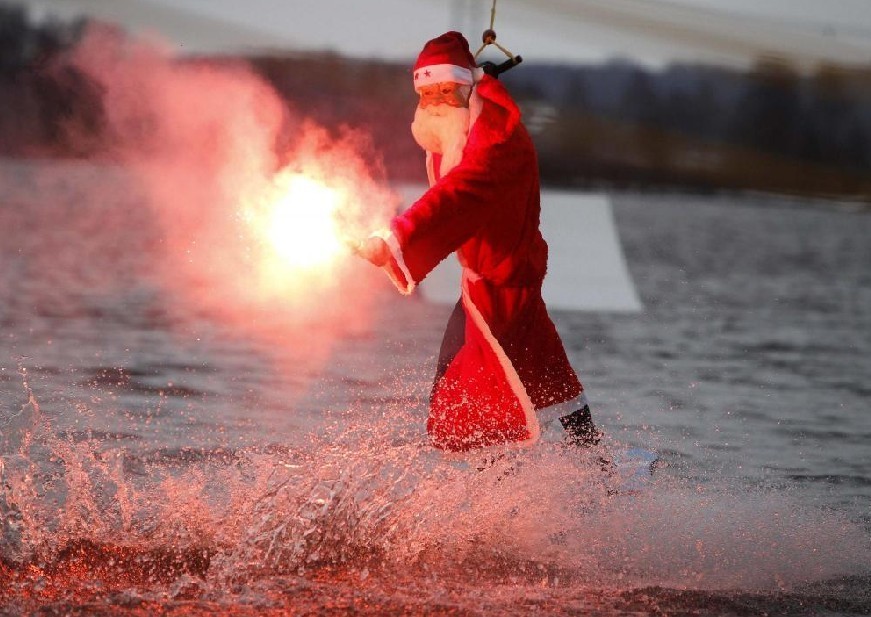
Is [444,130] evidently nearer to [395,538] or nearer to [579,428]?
[579,428]

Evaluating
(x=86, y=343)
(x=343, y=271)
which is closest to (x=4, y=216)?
(x=343, y=271)

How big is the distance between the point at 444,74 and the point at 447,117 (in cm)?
16

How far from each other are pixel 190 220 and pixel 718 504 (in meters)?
28.8

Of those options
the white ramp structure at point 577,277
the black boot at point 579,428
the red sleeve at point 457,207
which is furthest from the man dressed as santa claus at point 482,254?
the white ramp structure at point 577,277

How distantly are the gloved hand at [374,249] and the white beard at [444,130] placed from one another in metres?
0.47

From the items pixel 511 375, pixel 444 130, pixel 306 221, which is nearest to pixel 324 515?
pixel 511 375

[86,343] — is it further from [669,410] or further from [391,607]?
[391,607]

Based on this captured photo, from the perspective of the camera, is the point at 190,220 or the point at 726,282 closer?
the point at 726,282

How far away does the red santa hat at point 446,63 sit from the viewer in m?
5.64

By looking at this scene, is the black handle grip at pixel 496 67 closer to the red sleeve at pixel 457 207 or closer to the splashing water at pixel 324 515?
the red sleeve at pixel 457 207

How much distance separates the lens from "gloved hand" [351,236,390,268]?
5.39m

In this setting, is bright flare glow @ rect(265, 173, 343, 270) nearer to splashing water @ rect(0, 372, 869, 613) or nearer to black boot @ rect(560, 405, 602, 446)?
splashing water @ rect(0, 372, 869, 613)

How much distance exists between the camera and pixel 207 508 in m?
5.79

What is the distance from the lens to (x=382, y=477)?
6715 mm
